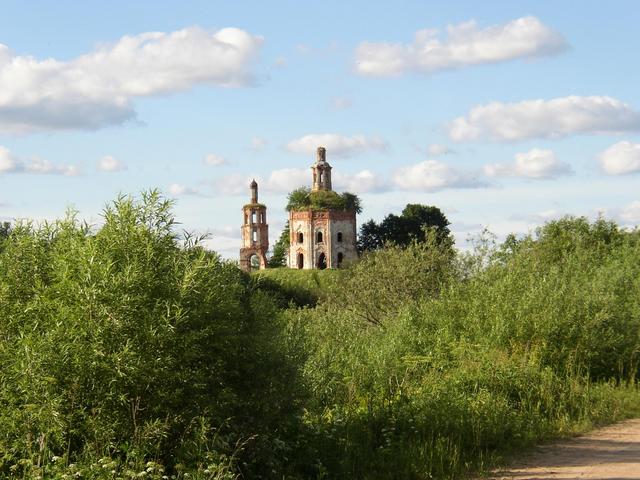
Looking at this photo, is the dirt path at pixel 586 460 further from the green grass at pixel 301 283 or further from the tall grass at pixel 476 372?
the green grass at pixel 301 283

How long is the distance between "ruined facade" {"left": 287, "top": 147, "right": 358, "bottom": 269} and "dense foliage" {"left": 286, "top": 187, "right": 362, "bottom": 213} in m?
1.13

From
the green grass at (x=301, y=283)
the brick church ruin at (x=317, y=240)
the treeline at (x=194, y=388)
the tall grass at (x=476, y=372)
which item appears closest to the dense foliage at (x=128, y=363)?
the treeline at (x=194, y=388)

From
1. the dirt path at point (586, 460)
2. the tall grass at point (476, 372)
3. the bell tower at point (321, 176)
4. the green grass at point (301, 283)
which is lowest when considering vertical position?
the dirt path at point (586, 460)

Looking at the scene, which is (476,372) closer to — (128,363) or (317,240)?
(128,363)

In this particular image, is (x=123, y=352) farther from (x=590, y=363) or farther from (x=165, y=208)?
(x=590, y=363)

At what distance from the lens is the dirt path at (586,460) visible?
33.1 ft

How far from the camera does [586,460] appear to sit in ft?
35.5

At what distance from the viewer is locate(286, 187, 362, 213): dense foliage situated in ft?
292

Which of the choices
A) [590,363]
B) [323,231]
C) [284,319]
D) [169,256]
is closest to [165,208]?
[169,256]

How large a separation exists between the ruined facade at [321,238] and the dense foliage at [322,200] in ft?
3.72

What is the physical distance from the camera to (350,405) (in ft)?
40.1

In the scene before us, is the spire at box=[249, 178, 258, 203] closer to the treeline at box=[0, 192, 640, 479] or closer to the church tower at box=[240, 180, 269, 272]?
the church tower at box=[240, 180, 269, 272]

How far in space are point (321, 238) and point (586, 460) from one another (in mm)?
75291

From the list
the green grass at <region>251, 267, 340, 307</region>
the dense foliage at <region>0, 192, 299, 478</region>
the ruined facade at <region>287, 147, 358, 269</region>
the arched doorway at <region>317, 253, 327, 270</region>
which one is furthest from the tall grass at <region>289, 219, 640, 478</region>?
the arched doorway at <region>317, 253, 327, 270</region>
